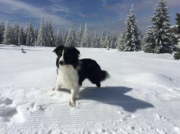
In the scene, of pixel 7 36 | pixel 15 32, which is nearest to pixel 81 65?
pixel 7 36

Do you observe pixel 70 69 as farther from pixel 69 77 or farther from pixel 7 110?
pixel 7 110

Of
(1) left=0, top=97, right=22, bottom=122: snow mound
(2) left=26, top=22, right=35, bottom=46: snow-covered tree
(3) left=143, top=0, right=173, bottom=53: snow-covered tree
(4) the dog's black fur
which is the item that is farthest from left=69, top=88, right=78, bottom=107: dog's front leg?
(2) left=26, top=22, right=35, bottom=46: snow-covered tree

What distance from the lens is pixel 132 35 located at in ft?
150

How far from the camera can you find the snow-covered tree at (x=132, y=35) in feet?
150

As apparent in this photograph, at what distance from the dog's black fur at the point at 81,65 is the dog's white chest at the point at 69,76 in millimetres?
139

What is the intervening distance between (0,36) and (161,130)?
85.0 m

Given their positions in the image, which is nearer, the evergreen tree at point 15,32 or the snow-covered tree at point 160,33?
the snow-covered tree at point 160,33

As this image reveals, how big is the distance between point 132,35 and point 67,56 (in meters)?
41.3

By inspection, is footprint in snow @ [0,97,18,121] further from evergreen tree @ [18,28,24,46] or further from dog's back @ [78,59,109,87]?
evergreen tree @ [18,28,24,46]

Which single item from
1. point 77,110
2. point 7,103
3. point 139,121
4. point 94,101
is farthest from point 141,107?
point 7,103

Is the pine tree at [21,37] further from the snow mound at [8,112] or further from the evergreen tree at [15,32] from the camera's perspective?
the snow mound at [8,112]

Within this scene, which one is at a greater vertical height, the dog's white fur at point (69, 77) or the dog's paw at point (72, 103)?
the dog's white fur at point (69, 77)

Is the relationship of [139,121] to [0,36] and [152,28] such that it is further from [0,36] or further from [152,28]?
[0,36]

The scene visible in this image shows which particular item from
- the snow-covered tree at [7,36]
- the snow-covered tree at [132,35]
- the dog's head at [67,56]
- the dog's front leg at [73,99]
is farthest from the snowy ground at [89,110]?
the snow-covered tree at [7,36]
